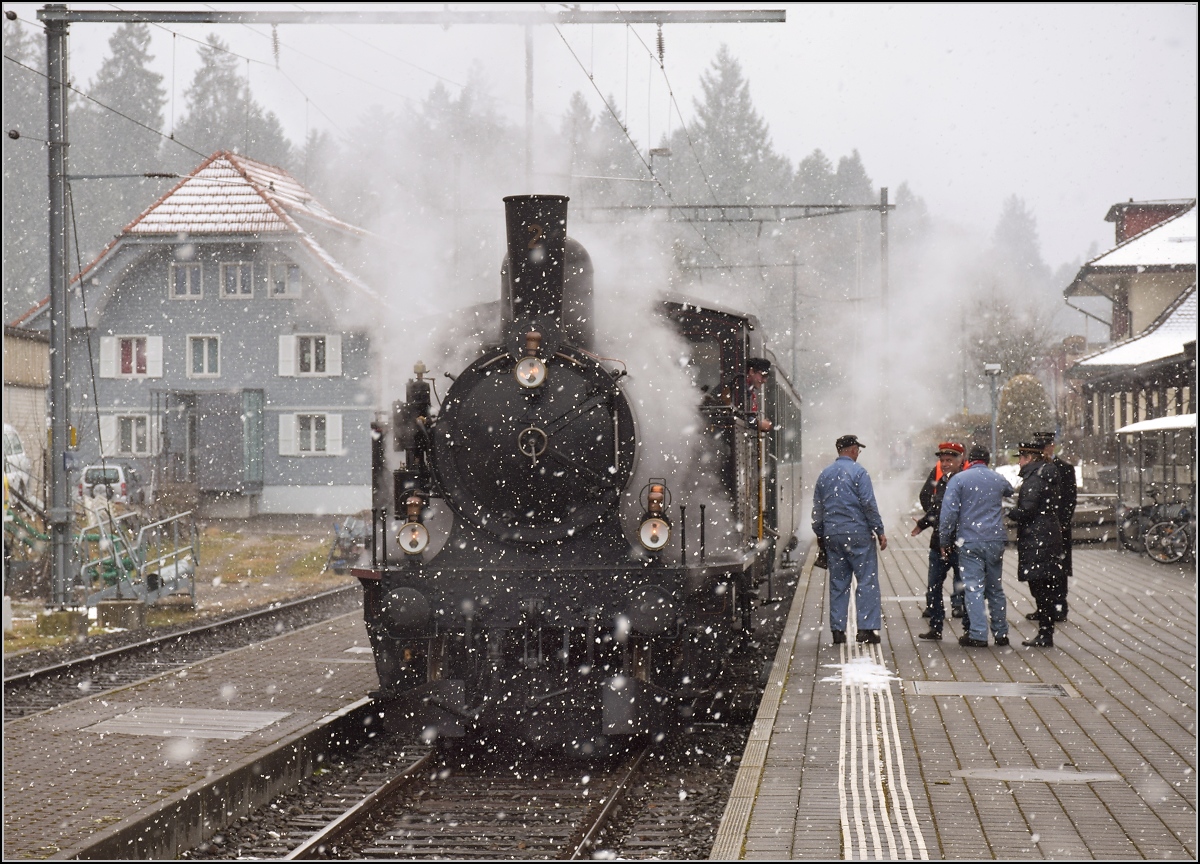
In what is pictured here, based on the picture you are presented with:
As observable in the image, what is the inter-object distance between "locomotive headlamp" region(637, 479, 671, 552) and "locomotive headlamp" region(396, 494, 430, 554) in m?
1.31

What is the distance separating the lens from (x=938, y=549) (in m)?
11.7

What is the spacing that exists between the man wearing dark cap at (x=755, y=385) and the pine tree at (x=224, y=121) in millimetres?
44066

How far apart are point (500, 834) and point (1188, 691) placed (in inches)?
190

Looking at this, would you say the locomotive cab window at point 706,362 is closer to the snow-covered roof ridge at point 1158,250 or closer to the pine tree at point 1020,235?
the snow-covered roof ridge at point 1158,250

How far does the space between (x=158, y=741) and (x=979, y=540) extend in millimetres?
6537

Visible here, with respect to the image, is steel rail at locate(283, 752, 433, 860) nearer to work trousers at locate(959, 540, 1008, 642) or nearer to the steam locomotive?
the steam locomotive

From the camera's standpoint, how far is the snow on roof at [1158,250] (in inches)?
1281

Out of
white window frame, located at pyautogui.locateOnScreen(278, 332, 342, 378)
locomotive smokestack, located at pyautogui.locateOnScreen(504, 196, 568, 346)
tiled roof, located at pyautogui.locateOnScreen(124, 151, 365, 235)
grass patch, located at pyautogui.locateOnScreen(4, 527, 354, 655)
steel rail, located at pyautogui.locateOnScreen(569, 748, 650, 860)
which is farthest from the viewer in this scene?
white window frame, located at pyautogui.locateOnScreen(278, 332, 342, 378)

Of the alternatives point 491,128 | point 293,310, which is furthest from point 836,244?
point 491,128

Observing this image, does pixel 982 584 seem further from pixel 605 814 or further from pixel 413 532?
pixel 605 814

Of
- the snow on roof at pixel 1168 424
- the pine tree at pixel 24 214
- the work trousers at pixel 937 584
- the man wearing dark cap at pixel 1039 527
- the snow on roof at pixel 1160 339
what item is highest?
the pine tree at pixel 24 214

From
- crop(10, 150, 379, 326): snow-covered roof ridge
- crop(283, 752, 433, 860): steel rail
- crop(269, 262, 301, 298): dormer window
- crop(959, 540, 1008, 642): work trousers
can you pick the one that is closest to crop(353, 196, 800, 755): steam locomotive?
crop(283, 752, 433, 860): steel rail

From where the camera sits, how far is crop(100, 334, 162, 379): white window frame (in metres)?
35.3

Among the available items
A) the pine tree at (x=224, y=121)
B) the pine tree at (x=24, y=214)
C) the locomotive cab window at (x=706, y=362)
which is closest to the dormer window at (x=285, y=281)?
the pine tree at (x=224, y=121)
